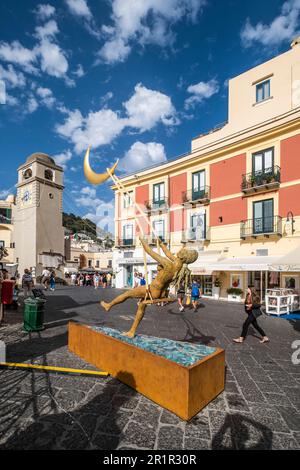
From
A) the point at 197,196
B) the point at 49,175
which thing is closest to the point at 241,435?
the point at 197,196

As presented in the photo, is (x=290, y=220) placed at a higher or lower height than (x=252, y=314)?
higher

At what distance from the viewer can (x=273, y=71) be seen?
17.5 metres

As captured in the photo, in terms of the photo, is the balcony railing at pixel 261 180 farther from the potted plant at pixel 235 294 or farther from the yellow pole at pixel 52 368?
the yellow pole at pixel 52 368

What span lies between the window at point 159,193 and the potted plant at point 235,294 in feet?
31.0

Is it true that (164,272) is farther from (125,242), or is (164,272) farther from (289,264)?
(125,242)

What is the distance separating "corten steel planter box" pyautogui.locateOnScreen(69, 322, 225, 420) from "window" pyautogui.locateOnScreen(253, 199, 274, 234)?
45.2 feet

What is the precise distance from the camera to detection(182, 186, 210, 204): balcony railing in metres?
19.7

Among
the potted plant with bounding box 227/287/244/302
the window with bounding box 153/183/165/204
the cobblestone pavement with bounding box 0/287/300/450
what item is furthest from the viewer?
the window with bounding box 153/183/165/204

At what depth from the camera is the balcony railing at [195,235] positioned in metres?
19.5

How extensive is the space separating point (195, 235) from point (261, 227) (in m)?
5.00

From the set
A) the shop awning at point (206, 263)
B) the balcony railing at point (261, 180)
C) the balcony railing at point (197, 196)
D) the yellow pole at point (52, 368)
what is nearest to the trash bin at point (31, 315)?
the yellow pole at point (52, 368)

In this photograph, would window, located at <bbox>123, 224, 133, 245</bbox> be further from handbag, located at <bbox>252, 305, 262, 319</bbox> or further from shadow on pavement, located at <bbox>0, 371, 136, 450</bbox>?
shadow on pavement, located at <bbox>0, 371, 136, 450</bbox>

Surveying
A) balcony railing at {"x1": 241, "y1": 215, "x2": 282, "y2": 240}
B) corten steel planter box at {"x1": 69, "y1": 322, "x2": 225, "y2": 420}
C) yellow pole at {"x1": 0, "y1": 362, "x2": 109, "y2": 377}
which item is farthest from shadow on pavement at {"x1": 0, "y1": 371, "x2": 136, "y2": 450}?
balcony railing at {"x1": 241, "y1": 215, "x2": 282, "y2": 240}

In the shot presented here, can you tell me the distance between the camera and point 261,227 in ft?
55.2
